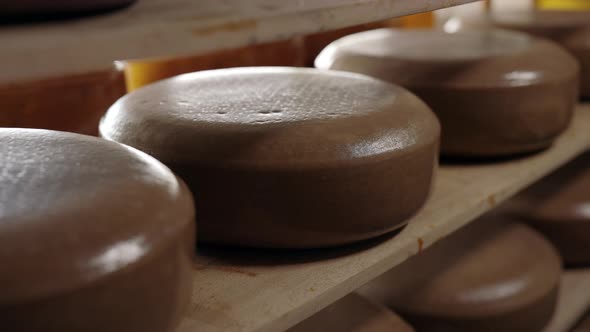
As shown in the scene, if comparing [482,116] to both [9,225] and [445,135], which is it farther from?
[9,225]

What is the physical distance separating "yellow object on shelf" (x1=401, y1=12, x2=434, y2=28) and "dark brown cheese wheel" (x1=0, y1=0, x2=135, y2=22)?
1.30 m

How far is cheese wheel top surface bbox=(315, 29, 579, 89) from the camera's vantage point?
1210 millimetres

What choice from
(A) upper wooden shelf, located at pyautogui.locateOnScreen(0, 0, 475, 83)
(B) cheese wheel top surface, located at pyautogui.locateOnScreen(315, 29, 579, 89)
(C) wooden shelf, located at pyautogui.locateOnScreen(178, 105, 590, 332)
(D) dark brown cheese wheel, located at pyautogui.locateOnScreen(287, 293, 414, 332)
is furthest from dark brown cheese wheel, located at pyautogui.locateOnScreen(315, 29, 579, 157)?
(A) upper wooden shelf, located at pyautogui.locateOnScreen(0, 0, 475, 83)

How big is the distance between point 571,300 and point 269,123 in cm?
87

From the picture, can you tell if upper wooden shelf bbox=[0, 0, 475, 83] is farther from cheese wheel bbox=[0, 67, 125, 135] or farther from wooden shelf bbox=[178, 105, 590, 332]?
cheese wheel bbox=[0, 67, 125, 135]

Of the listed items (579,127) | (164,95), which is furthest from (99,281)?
(579,127)

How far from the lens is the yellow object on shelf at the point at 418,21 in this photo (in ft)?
5.99

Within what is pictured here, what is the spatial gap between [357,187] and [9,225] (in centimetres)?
A: 40

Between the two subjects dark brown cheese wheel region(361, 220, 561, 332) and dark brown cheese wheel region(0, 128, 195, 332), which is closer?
dark brown cheese wheel region(0, 128, 195, 332)

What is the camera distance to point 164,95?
96cm

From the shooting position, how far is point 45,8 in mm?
538

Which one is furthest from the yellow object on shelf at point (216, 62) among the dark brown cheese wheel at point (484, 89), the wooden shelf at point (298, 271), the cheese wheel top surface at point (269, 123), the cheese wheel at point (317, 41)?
the wooden shelf at point (298, 271)

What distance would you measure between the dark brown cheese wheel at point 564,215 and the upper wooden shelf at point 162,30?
0.96 metres

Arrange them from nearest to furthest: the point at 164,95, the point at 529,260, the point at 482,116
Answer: the point at 164,95
the point at 482,116
the point at 529,260
